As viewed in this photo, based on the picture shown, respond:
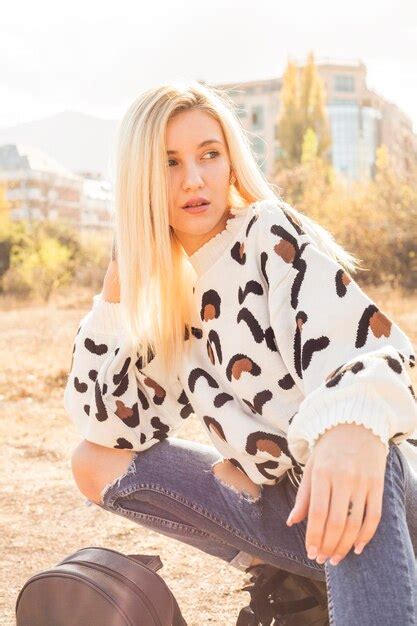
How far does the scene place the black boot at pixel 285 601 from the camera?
1.89 meters

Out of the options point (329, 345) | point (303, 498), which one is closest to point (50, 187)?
point (329, 345)

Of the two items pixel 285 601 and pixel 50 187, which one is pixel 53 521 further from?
pixel 50 187

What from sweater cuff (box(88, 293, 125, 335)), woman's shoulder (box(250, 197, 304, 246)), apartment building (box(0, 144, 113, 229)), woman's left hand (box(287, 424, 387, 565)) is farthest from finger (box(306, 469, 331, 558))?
apartment building (box(0, 144, 113, 229))

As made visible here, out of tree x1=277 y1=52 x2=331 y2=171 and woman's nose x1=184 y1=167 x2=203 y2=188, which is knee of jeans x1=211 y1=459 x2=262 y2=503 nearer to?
woman's nose x1=184 y1=167 x2=203 y2=188

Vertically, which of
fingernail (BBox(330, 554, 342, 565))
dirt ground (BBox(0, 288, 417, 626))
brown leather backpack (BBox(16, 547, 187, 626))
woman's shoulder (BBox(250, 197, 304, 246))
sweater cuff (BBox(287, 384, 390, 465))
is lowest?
dirt ground (BBox(0, 288, 417, 626))

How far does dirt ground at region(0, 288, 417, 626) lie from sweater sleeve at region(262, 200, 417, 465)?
1160 mm

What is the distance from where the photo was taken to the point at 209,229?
6.26ft

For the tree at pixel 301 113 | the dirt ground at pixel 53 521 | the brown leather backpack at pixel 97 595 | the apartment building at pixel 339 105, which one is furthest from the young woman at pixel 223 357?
the apartment building at pixel 339 105

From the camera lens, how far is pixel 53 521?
3.31 metres

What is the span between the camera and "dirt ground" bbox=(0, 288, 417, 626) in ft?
8.50

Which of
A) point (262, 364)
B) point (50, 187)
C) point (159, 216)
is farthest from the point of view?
point (50, 187)

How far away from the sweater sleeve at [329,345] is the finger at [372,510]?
0.07 meters

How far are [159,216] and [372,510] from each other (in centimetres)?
87

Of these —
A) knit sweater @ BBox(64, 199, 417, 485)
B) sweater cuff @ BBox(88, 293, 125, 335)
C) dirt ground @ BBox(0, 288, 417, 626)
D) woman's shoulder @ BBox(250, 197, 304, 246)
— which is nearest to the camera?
knit sweater @ BBox(64, 199, 417, 485)
